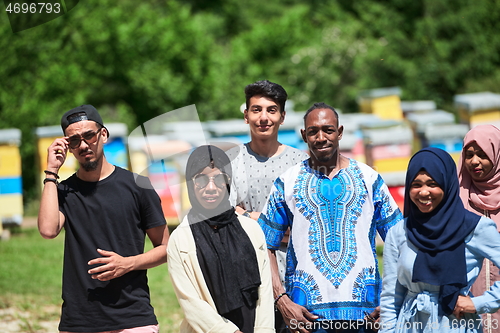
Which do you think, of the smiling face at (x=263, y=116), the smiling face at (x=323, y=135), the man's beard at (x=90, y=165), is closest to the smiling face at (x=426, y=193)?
the smiling face at (x=323, y=135)

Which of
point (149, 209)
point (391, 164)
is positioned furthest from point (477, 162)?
point (391, 164)

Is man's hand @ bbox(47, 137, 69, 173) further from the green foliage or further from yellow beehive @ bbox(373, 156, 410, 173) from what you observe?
the green foliage

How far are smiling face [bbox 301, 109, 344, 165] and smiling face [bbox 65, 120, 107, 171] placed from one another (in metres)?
1.19

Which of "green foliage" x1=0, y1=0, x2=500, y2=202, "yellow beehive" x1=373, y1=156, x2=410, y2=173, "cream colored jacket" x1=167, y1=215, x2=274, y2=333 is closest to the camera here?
"cream colored jacket" x1=167, y1=215, x2=274, y2=333

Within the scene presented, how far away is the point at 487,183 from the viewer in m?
3.78

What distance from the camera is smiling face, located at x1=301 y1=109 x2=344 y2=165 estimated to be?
3.45m

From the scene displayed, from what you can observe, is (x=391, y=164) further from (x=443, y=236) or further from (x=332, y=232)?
(x=443, y=236)

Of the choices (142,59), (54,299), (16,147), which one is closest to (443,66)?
(142,59)

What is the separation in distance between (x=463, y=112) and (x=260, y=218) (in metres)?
10.6

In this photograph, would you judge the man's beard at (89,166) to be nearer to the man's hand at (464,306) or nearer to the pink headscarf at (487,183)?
the man's hand at (464,306)

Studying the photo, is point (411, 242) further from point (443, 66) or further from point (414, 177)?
point (443, 66)

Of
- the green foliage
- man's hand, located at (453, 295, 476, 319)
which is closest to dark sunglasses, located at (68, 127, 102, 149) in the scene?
man's hand, located at (453, 295, 476, 319)

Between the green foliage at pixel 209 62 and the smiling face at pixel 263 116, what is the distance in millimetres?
13211

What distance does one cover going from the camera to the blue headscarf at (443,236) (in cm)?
296
